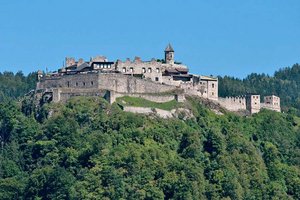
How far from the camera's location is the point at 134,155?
8438 cm

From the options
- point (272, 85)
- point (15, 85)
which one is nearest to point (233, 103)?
point (15, 85)

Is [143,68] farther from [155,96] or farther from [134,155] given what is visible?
[134,155]

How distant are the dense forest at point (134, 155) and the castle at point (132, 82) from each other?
54.0 inches

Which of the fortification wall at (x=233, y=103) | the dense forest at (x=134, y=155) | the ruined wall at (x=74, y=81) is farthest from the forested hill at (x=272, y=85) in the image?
the ruined wall at (x=74, y=81)

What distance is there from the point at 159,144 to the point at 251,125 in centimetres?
1411

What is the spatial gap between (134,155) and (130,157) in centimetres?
34

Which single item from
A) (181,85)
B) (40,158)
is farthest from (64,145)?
(181,85)

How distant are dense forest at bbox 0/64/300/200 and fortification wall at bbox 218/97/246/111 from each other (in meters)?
1.32

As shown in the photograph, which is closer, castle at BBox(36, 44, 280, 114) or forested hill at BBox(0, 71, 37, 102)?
castle at BBox(36, 44, 280, 114)

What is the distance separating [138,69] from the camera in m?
96.7

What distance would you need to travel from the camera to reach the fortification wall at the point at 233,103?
100250 millimetres

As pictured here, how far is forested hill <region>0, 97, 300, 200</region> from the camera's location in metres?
83.3

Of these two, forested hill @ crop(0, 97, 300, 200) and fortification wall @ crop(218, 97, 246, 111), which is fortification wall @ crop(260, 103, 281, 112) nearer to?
fortification wall @ crop(218, 97, 246, 111)

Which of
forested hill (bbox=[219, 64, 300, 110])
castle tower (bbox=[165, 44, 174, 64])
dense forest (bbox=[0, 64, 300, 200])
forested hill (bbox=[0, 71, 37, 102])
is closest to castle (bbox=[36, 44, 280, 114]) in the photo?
castle tower (bbox=[165, 44, 174, 64])
